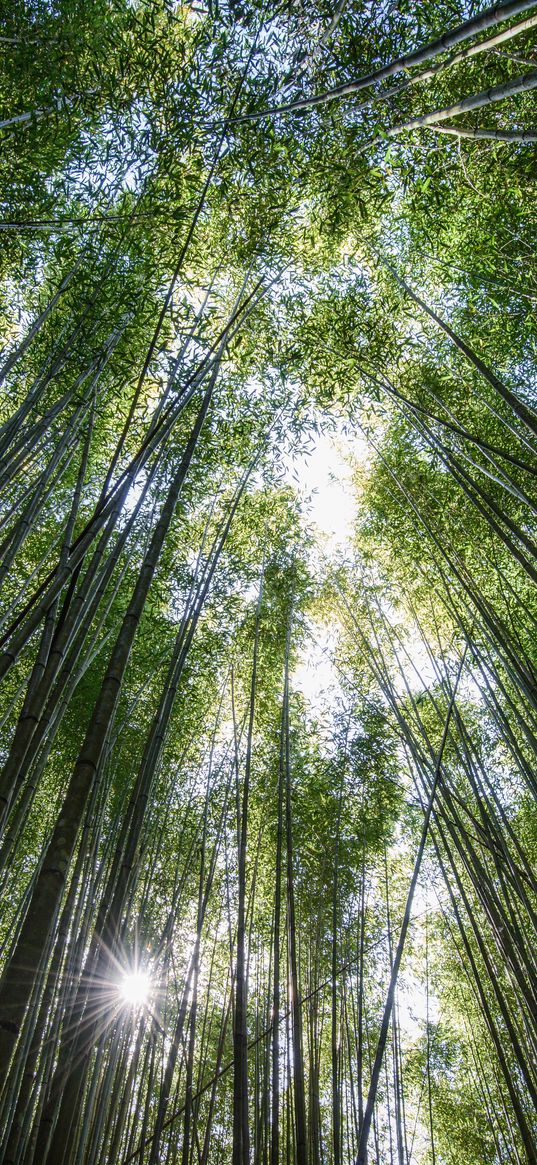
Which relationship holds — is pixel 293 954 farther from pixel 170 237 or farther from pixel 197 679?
pixel 170 237

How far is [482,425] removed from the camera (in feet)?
15.5

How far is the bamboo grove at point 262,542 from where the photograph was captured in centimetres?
240

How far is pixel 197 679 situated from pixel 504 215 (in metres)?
4.24

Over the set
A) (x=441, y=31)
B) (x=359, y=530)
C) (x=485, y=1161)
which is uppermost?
(x=359, y=530)

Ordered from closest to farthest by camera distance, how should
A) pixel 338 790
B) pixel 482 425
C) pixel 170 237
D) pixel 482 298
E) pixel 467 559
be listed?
pixel 170 237, pixel 482 298, pixel 482 425, pixel 467 559, pixel 338 790

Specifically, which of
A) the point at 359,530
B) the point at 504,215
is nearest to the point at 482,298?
the point at 504,215

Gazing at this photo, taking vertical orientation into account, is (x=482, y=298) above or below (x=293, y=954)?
above

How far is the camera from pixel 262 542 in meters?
5.88

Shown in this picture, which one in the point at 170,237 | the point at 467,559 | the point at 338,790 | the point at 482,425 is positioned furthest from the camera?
the point at 338,790

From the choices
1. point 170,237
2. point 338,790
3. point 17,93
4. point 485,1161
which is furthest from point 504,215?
point 485,1161

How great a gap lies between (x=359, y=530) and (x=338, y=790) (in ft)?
8.37

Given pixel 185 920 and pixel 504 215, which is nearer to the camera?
pixel 504 215

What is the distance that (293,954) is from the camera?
251 centimetres

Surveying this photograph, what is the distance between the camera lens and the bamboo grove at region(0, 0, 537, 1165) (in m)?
2.40
